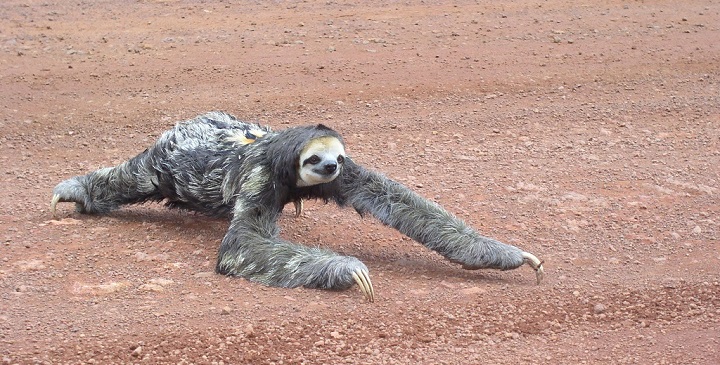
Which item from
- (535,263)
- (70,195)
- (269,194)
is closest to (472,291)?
(535,263)

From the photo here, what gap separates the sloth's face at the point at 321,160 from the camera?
21.1 feet

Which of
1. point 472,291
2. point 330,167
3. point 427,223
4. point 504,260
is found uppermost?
point 330,167

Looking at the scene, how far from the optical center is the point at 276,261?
20.6 ft

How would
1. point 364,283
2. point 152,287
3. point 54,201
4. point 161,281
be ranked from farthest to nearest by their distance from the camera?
point 54,201, point 161,281, point 152,287, point 364,283

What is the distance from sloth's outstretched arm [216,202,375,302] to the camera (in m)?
6.09

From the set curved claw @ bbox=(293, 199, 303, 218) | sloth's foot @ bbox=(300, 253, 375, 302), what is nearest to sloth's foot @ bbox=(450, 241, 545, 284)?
sloth's foot @ bbox=(300, 253, 375, 302)

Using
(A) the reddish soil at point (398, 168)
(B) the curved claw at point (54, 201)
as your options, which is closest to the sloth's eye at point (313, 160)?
(A) the reddish soil at point (398, 168)

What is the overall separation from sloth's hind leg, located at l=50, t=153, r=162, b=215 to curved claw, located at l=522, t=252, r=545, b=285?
9.75 feet

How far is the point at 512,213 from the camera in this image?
7.57 meters

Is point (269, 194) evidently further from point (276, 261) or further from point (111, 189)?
point (111, 189)

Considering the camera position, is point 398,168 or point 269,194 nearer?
point 269,194

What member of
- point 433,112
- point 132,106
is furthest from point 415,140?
point 132,106

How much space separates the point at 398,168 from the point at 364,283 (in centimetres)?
261

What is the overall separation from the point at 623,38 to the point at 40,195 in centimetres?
754
